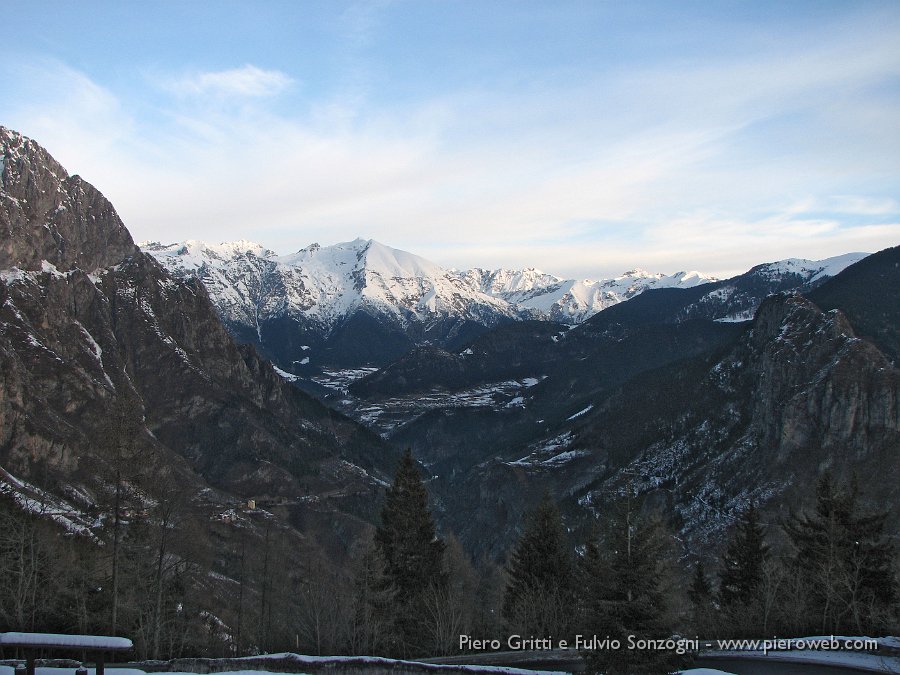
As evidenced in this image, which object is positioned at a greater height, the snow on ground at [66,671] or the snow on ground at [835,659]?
the snow on ground at [66,671]

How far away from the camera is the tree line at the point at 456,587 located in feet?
157

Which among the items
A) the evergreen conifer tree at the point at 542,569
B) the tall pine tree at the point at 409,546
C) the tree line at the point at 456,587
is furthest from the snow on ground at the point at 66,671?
the evergreen conifer tree at the point at 542,569

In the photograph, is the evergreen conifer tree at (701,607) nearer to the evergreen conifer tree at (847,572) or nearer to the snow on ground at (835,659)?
the evergreen conifer tree at (847,572)

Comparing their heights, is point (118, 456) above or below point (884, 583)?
above

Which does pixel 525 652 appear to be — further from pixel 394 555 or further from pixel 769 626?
pixel 394 555

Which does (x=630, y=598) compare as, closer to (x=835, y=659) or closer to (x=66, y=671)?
(x=835, y=659)

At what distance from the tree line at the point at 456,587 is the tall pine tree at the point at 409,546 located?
14 centimetres

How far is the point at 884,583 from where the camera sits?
6262cm

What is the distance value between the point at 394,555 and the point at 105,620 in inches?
1027

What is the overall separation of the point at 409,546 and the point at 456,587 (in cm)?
1668

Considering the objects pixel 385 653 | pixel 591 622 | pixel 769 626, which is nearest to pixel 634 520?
pixel 591 622

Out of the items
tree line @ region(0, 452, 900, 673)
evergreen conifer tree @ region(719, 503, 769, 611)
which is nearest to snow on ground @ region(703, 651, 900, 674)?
tree line @ region(0, 452, 900, 673)

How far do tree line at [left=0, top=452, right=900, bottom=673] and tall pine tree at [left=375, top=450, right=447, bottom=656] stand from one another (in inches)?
5.3

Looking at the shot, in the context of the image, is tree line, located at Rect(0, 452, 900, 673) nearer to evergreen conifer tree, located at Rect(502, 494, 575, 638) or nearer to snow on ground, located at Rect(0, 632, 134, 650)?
evergreen conifer tree, located at Rect(502, 494, 575, 638)
